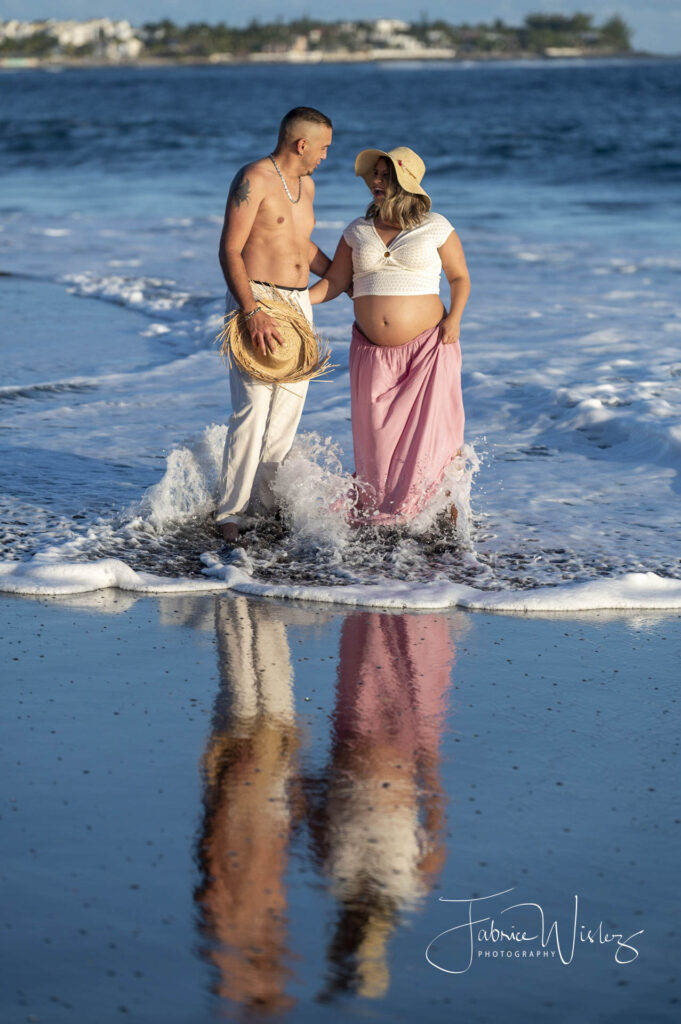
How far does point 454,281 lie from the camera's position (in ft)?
18.6

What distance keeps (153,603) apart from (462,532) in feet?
5.05

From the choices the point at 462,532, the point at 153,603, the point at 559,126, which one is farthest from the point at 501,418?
the point at 559,126

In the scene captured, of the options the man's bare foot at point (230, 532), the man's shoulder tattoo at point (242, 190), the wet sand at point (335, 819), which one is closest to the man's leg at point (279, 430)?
the man's bare foot at point (230, 532)

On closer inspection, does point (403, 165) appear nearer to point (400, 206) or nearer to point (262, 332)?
point (400, 206)

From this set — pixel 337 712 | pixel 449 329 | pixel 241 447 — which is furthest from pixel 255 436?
pixel 337 712

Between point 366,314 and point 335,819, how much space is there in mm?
3014

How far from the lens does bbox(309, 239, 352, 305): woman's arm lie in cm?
571

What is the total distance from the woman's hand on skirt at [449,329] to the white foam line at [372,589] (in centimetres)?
115

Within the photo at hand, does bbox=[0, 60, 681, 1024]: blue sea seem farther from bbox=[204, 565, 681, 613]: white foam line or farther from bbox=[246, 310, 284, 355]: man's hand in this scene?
bbox=[246, 310, 284, 355]: man's hand

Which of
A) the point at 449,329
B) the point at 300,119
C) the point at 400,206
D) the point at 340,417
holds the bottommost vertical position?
the point at 340,417

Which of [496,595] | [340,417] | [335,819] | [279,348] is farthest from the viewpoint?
[340,417]

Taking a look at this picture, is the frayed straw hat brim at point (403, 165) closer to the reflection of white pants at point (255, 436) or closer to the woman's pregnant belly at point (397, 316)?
the woman's pregnant belly at point (397, 316)

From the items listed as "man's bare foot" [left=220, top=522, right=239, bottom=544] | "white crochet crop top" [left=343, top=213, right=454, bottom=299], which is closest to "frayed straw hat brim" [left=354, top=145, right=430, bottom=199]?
"white crochet crop top" [left=343, top=213, right=454, bottom=299]

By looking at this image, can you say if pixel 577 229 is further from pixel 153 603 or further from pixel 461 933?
pixel 461 933
